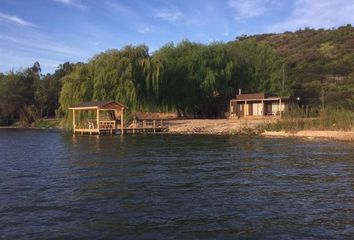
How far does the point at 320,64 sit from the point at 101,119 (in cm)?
5793

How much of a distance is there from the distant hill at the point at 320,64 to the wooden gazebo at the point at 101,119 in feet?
92.4

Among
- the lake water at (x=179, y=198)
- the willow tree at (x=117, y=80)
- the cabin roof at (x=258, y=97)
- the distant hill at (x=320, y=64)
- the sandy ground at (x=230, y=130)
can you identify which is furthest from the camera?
the distant hill at (x=320, y=64)

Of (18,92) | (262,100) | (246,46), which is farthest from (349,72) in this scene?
(18,92)

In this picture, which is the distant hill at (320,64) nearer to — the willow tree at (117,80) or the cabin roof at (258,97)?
the cabin roof at (258,97)

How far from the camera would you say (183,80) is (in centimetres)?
6259

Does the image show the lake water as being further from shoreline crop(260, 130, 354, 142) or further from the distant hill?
the distant hill

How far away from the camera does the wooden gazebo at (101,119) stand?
4801cm

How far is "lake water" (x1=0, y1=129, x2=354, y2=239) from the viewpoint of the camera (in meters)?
10.8

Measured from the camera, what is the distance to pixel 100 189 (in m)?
15.8

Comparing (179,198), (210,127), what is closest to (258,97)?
(210,127)

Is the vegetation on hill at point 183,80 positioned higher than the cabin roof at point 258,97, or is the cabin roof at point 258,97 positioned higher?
the vegetation on hill at point 183,80

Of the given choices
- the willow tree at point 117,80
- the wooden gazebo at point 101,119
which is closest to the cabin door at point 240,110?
the willow tree at point 117,80

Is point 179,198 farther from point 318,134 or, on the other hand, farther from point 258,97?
point 258,97

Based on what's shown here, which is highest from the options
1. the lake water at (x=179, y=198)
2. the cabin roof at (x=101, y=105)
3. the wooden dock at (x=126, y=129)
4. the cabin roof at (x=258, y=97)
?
the cabin roof at (x=258, y=97)
